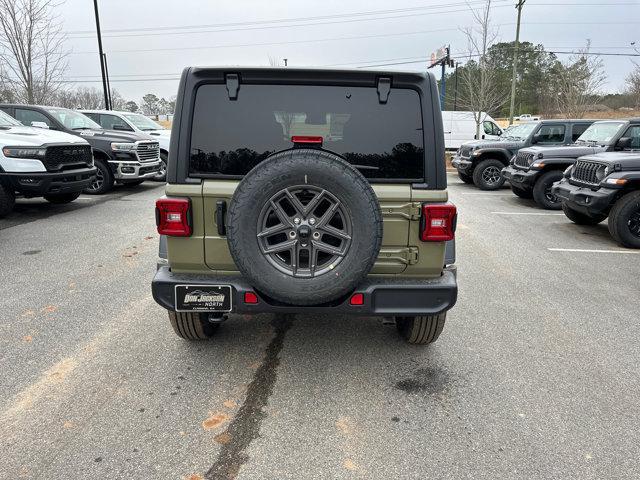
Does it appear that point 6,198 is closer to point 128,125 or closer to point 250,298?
point 128,125

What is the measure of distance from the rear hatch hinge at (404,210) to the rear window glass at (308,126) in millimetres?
174

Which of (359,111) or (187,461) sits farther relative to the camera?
(359,111)

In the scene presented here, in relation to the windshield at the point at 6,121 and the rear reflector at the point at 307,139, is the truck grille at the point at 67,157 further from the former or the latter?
the rear reflector at the point at 307,139

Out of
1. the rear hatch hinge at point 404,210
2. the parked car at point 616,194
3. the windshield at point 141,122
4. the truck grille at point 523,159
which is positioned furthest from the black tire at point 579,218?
the windshield at point 141,122

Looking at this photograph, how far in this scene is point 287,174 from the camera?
104 inches

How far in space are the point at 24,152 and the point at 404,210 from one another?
23.7ft

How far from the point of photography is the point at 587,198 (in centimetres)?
727

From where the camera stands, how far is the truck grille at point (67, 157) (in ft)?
26.2

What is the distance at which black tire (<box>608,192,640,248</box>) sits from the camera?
6.83 m

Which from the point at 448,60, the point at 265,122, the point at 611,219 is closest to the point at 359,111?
the point at 265,122

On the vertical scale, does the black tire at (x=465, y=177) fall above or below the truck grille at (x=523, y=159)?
below

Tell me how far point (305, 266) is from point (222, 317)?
804 mm

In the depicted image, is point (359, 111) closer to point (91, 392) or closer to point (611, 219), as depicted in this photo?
point (91, 392)

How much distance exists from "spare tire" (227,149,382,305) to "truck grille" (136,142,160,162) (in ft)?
31.0
